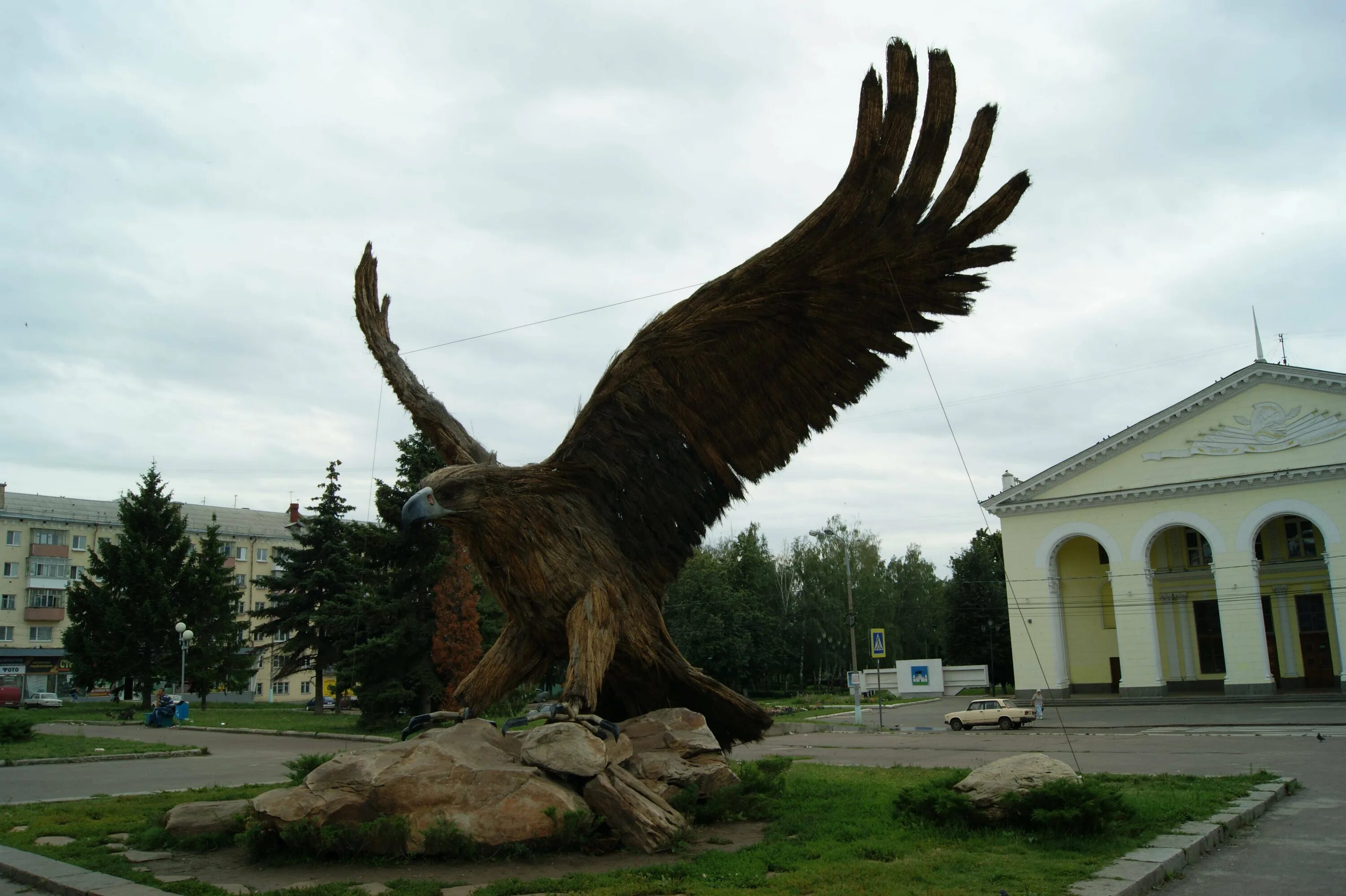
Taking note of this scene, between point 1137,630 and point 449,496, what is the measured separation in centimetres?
3699

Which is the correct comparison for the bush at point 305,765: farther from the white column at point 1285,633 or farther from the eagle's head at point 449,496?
the white column at point 1285,633

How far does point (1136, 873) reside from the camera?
246 inches

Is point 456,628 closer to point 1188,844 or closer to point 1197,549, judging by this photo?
point 1188,844

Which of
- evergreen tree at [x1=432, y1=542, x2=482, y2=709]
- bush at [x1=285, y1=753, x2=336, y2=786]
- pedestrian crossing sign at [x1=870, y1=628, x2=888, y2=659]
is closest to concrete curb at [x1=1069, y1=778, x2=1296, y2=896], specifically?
bush at [x1=285, y1=753, x2=336, y2=786]

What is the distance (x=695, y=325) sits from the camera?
25.8 ft

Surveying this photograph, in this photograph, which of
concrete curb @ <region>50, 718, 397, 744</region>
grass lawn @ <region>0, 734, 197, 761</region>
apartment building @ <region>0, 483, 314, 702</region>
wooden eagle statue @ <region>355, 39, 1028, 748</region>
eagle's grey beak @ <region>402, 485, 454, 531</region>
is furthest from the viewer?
apartment building @ <region>0, 483, 314, 702</region>

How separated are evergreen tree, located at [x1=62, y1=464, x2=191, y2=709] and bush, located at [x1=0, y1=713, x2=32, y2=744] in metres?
17.9

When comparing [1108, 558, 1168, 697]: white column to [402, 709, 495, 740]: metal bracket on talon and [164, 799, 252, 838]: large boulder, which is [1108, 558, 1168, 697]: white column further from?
[164, 799, 252, 838]: large boulder

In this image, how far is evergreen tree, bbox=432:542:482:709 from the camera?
24125 mm

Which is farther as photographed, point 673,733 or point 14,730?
point 14,730

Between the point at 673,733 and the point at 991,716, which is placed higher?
the point at 673,733

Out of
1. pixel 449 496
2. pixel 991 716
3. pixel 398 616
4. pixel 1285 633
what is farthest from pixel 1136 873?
pixel 1285 633

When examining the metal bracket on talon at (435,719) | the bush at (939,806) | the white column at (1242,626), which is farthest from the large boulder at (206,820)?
the white column at (1242,626)

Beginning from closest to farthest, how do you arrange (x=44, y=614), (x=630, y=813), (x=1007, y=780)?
(x=630, y=813) < (x=1007, y=780) < (x=44, y=614)
